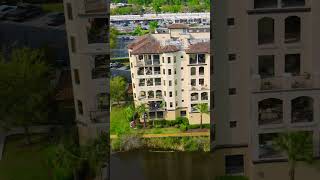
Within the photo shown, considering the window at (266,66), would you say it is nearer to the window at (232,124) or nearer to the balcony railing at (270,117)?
the balcony railing at (270,117)

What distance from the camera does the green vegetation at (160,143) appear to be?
5.07 m

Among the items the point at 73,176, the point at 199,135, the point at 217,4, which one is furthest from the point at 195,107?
the point at 73,176

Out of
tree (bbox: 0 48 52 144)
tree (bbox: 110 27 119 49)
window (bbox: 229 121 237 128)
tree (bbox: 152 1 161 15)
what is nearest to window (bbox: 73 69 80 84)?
tree (bbox: 0 48 52 144)

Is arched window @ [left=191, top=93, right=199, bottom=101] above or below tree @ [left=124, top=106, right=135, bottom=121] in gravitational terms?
above

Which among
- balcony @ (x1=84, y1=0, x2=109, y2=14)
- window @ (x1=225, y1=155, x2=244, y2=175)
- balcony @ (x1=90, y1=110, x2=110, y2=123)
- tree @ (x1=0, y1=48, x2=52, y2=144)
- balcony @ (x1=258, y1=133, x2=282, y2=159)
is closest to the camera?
balcony @ (x1=84, y1=0, x2=109, y2=14)

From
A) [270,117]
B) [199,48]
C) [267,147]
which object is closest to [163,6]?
[199,48]

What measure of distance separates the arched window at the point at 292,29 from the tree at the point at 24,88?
2311mm

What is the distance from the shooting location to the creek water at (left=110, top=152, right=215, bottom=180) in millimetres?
5164

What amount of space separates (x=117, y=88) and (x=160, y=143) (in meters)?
0.72

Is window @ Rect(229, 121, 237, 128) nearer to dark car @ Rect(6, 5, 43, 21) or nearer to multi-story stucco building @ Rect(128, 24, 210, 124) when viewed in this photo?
multi-story stucco building @ Rect(128, 24, 210, 124)

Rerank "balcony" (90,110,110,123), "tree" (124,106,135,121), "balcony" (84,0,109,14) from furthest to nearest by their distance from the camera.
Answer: "tree" (124,106,135,121)
"balcony" (90,110,110,123)
"balcony" (84,0,109,14)

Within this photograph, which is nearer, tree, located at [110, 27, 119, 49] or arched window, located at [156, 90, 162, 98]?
tree, located at [110, 27, 119, 49]

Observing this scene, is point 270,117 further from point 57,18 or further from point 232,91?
point 57,18

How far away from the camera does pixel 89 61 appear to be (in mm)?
4730
